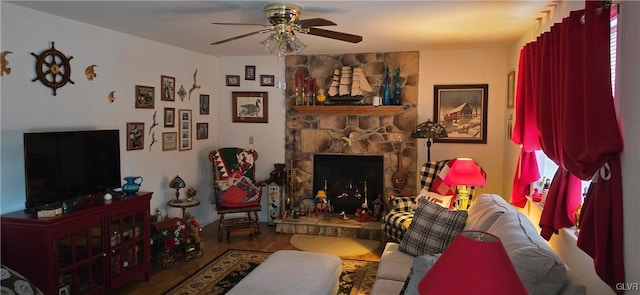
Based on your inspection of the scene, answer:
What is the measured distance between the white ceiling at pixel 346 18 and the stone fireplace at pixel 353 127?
2.44 feet

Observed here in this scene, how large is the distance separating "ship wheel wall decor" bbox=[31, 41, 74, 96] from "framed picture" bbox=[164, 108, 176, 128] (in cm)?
129

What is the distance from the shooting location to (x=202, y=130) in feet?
18.3

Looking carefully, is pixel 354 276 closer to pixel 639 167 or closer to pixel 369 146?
pixel 369 146

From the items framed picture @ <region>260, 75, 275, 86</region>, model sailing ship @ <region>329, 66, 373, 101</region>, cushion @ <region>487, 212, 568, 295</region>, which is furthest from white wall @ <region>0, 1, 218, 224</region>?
cushion @ <region>487, 212, 568, 295</region>

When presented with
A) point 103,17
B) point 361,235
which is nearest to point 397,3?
point 103,17

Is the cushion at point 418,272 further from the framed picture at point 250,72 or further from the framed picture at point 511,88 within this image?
the framed picture at point 250,72

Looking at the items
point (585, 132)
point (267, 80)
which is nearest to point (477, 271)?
point (585, 132)

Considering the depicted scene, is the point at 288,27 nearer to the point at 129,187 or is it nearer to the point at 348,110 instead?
the point at 129,187

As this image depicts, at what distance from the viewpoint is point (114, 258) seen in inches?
134

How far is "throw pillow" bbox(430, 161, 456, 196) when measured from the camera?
4.52 meters

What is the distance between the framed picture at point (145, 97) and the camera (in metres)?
4.33

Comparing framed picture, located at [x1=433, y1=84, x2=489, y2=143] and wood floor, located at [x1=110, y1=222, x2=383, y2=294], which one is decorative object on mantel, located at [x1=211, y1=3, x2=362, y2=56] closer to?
wood floor, located at [x1=110, y1=222, x2=383, y2=294]

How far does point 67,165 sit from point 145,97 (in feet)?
4.56

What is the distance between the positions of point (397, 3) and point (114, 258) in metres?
2.93
